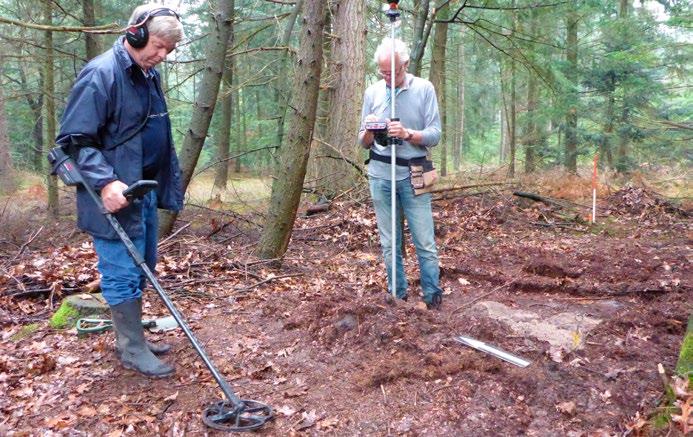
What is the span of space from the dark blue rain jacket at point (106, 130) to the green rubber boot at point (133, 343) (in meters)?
0.49

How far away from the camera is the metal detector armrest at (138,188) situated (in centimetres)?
310

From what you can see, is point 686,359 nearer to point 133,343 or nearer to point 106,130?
point 133,343

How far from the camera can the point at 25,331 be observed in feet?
14.1

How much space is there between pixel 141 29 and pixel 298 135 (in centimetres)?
258

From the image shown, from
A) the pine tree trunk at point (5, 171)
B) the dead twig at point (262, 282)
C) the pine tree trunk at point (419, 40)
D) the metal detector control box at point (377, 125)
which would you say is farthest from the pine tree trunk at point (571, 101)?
the pine tree trunk at point (5, 171)

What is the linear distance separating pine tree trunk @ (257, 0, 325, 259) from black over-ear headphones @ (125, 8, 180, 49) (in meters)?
2.41

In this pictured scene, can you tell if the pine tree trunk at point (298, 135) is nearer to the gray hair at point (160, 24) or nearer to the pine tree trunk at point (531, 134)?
the gray hair at point (160, 24)

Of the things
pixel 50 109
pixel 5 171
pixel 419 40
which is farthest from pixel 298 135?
pixel 5 171

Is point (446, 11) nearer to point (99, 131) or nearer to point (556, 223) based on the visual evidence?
point (556, 223)

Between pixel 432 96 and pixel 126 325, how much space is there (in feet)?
9.95

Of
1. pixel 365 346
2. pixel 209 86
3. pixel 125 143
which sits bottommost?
pixel 365 346

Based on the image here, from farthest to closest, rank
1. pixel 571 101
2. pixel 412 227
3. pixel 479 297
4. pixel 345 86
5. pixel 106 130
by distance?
pixel 571 101
pixel 345 86
pixel 479 297
pixel 412 227
pixel 106 130

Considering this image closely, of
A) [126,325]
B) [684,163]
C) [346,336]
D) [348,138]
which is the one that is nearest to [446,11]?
[348,138]

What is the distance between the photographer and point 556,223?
364 inches
